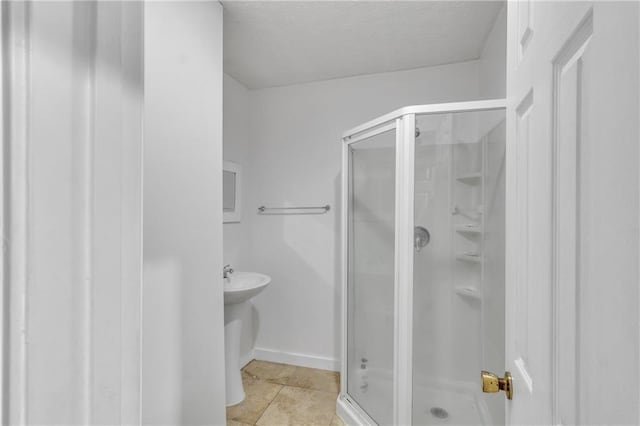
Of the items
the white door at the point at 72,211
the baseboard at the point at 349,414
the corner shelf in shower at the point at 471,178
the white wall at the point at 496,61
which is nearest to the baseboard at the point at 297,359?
the baseboard at the point at 349,414

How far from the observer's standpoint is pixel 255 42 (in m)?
2.12

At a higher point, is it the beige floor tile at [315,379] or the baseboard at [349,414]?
the baseboard at [349,414]

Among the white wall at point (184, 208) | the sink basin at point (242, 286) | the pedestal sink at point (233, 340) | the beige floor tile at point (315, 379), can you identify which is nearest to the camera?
the white wall at point (184, 208)

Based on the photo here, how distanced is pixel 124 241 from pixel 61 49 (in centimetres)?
18

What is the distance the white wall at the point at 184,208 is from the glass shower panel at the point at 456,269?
1.08 meters

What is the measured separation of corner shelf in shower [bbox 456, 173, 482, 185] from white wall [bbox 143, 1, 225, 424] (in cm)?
134

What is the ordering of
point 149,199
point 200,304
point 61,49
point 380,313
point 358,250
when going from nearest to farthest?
point 61,49
point 149,199
point 200,304
point 380,313
point 358,250

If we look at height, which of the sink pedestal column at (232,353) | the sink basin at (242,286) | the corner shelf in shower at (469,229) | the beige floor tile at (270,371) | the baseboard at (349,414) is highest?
the corner shelf in shower at (469,229)

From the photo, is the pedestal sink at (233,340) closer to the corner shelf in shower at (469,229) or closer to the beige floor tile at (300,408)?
the beige floor tile at (300,408)

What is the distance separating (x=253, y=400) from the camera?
2170 millimetres

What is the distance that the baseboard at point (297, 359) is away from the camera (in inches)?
104

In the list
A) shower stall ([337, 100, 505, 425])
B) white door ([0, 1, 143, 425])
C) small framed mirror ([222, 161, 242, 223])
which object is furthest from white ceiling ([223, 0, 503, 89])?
white door ([0, 1, 143, 425])

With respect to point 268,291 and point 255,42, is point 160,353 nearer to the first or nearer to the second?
point 268,291

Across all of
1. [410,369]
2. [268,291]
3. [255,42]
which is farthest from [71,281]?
[268,291]
